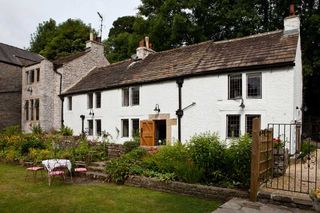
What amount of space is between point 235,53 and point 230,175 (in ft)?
33.4

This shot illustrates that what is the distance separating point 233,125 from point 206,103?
2.07m

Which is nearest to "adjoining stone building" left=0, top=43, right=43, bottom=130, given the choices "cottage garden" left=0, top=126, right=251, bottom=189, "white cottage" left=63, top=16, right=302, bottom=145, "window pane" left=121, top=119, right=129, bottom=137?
"white cottage" left=63, top=16, right=302, bottom=145

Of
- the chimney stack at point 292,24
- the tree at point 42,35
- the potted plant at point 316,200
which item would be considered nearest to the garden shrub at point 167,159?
the potted plant at point 316,200

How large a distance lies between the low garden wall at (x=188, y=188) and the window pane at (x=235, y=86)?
8.14 m

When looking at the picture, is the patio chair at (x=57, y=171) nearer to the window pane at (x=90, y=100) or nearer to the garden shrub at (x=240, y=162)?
the garden shrub at (x=240, y=162)

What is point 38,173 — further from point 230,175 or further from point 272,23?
point 272,23

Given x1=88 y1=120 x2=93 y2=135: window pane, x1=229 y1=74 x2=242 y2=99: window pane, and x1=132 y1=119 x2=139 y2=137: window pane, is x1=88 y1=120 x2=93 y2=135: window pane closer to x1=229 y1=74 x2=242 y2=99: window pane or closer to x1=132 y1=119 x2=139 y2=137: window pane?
x1=132 y1=119 x2=139 y2=137: window pane

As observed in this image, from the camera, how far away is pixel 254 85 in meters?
16.2

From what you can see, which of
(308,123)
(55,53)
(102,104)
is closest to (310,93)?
(308,123)

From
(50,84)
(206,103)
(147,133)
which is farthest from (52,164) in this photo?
(50,84)

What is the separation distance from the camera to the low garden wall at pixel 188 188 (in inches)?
348

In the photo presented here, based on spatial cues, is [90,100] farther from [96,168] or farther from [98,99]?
[96,168]

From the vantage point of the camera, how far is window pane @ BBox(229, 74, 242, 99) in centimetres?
1661

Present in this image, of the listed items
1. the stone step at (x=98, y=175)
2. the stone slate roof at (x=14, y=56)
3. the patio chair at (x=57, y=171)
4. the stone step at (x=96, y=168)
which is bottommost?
the stone step at (x=98, y=175)
